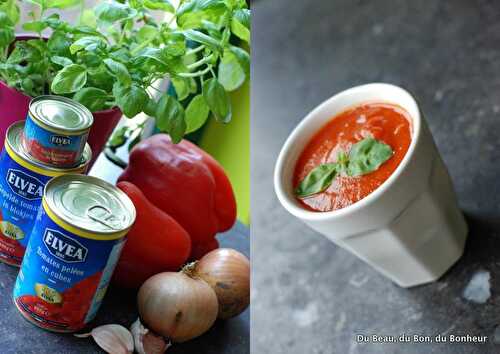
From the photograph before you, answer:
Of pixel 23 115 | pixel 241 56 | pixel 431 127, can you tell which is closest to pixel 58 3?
pixel 23 115

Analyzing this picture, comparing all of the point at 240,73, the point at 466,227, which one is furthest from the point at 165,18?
the point at 466,227

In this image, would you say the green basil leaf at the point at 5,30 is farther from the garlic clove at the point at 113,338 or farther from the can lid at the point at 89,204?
the garlic clove at the point at 113,338

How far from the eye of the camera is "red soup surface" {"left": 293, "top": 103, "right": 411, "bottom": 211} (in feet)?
2.69

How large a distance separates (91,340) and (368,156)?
42 centimetres

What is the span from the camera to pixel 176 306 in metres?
0.85

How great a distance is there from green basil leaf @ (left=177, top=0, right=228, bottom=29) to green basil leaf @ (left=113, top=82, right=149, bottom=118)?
136 millimetres

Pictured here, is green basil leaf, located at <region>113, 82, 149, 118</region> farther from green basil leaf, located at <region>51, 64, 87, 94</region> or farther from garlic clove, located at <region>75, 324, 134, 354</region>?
garlic clove, located at <region>75, 324, 134, 354</region>

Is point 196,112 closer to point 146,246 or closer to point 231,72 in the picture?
point 231,72

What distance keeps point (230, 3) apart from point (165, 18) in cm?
50

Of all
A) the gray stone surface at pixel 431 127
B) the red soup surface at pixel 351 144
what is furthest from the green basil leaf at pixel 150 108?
the gray stone surface at pixel 431 127

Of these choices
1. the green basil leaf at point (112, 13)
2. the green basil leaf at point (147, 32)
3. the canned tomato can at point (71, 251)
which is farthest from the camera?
the green basil leaf at point (147, 32)

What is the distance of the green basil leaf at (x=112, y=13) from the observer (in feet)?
2.82

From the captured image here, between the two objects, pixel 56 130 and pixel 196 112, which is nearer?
pixel 56 130

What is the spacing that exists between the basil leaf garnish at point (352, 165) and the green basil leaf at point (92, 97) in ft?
0.98
